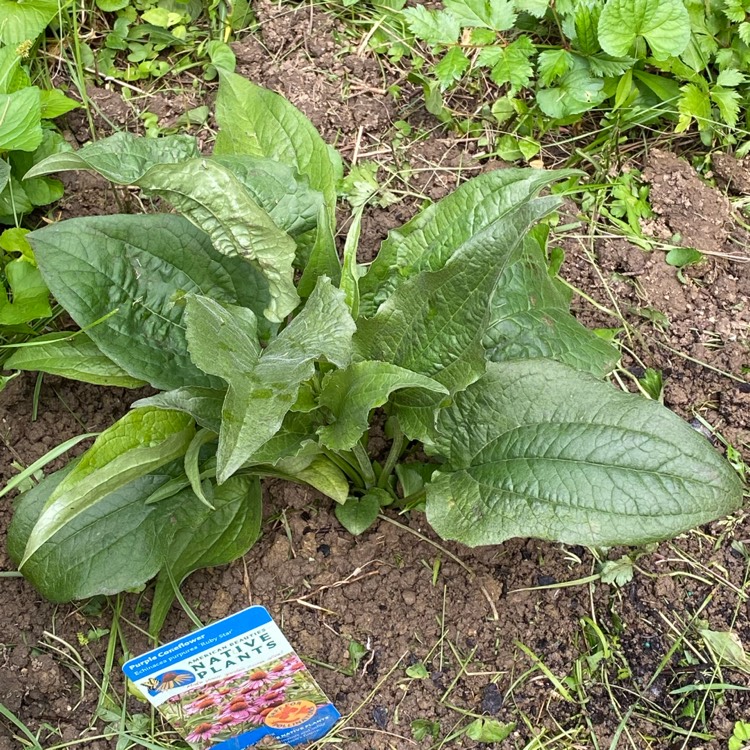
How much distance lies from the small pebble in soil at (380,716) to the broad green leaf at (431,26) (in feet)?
5.15

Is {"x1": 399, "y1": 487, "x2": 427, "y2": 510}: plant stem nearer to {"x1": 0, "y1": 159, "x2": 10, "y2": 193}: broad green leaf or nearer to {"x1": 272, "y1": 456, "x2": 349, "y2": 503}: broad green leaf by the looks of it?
{"x1": 272, "y1": 456, "x2": 349, "y2": 503}: broad green leaf

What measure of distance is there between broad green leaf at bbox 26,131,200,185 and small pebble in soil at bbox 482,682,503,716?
1147 mm

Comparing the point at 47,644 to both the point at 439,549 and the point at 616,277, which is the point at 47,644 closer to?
the point at 439,549

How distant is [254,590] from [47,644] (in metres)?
0.42

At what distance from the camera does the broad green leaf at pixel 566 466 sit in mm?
1299

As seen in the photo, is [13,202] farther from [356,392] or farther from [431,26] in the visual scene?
[431,26]

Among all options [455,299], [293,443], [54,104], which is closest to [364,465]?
[293,443]

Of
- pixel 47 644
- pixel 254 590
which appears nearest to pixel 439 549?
pixel 254 590

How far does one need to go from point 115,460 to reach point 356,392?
0.40 metres

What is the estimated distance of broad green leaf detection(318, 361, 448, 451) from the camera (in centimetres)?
126

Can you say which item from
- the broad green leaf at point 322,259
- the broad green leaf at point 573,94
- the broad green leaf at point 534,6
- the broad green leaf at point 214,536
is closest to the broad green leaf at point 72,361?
the broad green leaf at point 214,536

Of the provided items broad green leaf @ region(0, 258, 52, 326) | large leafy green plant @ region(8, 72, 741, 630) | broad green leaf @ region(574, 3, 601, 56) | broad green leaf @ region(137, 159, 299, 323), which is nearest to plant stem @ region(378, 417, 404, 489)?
large leafy green plant @ region(8, 72, 741, 630)

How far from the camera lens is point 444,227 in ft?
5.14

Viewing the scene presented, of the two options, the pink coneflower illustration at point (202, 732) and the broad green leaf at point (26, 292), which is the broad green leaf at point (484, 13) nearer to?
the broad green leaf at point (26, 292)
